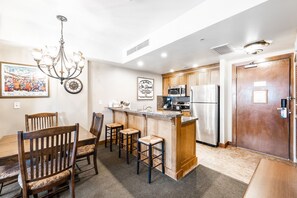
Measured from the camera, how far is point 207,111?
3.61 meters

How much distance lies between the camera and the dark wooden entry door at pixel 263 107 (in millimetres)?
2828

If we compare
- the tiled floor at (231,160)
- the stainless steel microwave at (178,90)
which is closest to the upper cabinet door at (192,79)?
the stainless steel microwave at (178,90)

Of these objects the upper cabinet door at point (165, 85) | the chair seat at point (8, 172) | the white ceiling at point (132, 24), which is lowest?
the chair seat at point (8, 172)

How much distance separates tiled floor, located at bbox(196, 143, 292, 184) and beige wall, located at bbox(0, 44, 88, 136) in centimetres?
307

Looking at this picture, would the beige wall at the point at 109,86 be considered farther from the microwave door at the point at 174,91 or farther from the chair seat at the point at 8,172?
the chair seat at the point at 8,172

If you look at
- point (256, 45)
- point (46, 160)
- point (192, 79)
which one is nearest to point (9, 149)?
point (46, 160)

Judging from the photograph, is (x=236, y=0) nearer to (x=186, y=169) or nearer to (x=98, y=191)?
(x=186, y=169)

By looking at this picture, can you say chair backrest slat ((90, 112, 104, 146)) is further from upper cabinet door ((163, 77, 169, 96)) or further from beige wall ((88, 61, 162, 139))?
upper cabinet door ((163, 77, 169, 96))

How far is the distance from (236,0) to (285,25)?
3.05ft

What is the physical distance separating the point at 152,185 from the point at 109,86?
2881 millimetres

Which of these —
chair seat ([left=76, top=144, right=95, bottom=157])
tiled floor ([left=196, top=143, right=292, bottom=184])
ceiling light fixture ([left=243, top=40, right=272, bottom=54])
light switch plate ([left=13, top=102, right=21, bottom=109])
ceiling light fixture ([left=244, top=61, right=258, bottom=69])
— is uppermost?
ceiling light fixture ([left=243, top=40, right=272, bottom=54])

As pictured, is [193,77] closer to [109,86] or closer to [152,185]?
[109,86]

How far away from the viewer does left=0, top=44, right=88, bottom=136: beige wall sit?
253 centimetres

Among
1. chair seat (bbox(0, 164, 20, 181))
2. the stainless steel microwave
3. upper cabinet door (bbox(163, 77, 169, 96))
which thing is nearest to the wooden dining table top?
chair seat (bbox(0, 164, 20, 181))
